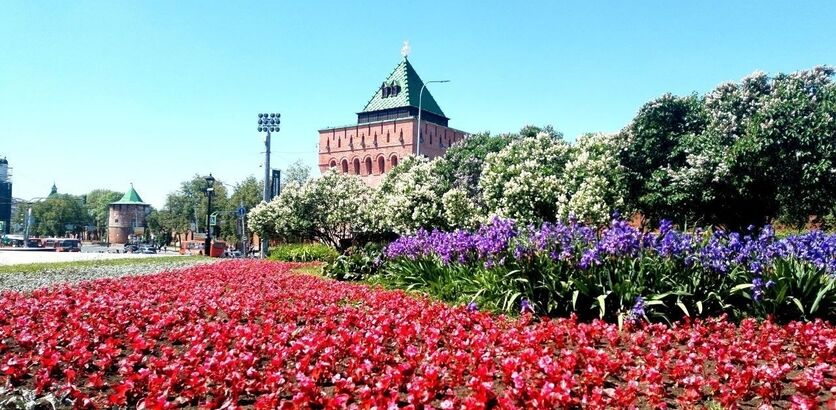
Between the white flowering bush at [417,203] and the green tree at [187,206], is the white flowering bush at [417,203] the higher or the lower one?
the lower one

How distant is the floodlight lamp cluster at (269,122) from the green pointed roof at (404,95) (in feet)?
81.1

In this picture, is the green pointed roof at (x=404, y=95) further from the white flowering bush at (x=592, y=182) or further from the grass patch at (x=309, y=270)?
the grass patch at (x=309, y=270)

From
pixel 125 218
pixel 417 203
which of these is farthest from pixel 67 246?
pixel 417 203

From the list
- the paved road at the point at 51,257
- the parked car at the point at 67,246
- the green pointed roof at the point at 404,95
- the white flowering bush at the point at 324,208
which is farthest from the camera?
the green pointed roof at the point at 404,95

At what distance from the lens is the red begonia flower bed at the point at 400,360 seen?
13.1 ft

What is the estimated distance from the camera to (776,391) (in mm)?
4051

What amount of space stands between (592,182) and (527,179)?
5.83ft

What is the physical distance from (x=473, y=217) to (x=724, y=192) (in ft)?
25.5

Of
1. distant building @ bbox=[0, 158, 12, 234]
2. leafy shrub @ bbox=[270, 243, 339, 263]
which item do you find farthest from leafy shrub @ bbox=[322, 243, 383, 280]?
distant building @ bbox=[0, 158, 12, 234]

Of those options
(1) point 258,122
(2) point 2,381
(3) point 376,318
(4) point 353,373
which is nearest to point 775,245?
(3) point 376,318

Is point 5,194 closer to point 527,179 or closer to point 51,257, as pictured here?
point 51,257

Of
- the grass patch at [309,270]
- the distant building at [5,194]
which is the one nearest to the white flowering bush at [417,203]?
the grass patch at [309,270]

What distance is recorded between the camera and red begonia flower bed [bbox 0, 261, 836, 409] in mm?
3980

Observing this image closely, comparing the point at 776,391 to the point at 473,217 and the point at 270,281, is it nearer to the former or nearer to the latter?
the point at 270,281
